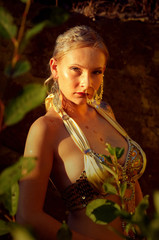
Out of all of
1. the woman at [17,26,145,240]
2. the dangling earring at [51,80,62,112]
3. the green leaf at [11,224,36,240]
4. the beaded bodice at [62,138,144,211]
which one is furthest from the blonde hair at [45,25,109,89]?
the green leaf at [11,224,36,240]

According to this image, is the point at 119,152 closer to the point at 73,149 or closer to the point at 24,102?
the point at 24,102

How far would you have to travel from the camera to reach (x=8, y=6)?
219 cm

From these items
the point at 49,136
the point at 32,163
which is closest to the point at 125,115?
the point at 49,136

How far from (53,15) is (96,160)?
1033 mm

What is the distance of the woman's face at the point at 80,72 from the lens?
144cm

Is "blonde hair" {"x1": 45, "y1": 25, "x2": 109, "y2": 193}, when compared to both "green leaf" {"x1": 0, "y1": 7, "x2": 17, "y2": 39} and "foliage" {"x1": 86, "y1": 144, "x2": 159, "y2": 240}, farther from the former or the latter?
"green leaf" {"x1": 0, "y1": 7, "x2": 17, "y2": 39}

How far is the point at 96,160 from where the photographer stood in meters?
1.39

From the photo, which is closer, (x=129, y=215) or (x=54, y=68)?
(x=129, y=215)

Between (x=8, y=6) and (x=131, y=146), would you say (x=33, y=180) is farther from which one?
(x=8, y=6)

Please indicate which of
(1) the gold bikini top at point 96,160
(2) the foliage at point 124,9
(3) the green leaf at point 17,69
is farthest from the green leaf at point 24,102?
(2) the foliage at point 124,9

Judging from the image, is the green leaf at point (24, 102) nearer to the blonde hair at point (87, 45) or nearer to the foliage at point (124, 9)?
the blonde hair at point (87, 45)

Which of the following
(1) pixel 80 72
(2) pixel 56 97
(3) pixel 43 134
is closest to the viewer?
(3) pixel 43 134

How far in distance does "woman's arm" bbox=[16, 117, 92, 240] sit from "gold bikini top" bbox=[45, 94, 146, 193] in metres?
0.16

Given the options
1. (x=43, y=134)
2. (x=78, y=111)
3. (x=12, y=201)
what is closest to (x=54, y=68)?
(x=78, y=111)
